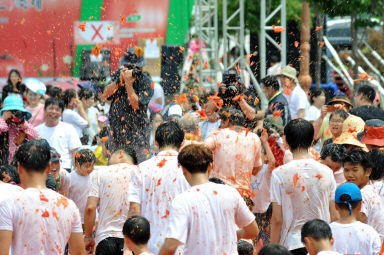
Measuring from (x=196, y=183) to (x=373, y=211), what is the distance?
5.84 ft

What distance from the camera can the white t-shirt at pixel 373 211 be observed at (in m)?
5.99

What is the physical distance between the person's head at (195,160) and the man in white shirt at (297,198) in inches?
44.2

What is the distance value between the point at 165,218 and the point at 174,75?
34.0 ft

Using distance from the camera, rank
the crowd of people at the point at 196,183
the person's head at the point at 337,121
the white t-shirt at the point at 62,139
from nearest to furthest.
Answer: the crowd of people at the point at 196,183, the person's head at the point at 337,121, the white t-shirt at the point at 62,139

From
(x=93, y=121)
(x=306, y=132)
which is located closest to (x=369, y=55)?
(x=93, y=121)

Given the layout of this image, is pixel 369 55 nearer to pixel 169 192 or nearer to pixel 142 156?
pixel 142 156

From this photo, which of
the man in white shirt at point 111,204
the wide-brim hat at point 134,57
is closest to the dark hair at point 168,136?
the man in white shirt at point 111,204

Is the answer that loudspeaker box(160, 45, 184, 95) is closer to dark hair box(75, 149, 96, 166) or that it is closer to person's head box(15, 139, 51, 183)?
dark hair box(75, 149, 96, 166)

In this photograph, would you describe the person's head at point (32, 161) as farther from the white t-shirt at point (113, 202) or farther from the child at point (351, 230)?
the child at point (351, 230)

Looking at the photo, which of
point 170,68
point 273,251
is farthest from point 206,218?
point 170,68

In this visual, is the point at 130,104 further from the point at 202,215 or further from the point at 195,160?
the point at 202,215

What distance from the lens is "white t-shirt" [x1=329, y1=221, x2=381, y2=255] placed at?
5375 millimetres

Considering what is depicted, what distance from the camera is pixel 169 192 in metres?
6.06

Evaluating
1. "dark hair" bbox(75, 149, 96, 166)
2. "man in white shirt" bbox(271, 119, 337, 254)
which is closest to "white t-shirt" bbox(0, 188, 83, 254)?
"man in white shirt" bbox(271, 119, 337, 254)
